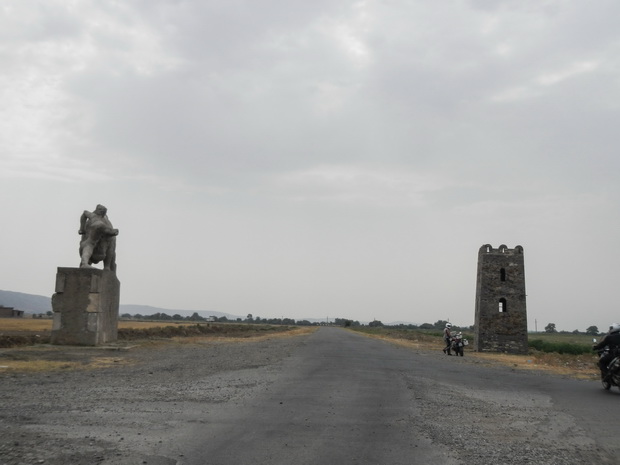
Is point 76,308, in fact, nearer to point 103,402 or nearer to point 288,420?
point 103,402

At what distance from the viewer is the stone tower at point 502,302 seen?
3550 cm

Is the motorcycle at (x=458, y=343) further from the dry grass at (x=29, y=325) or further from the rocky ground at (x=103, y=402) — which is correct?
the dry grass at (x=29, y=325)

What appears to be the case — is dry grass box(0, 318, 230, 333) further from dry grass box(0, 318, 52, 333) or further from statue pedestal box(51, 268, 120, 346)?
statue pedestal box(51, 268, 120, 346)

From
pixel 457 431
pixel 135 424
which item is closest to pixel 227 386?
pixel 135 424

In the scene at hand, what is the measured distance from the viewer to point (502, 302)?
35969mm

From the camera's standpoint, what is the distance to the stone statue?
20141 mm

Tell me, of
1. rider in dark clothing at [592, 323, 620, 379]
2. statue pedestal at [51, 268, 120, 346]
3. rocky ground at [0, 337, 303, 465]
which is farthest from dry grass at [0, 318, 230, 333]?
rider in dark clothing at [592, 323, 620, 379]

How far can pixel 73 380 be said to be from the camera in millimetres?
10602

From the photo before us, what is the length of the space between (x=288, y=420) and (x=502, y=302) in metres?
31.4

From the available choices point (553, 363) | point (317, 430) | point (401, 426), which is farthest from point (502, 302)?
point (317, 430)

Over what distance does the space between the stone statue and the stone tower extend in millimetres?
23806

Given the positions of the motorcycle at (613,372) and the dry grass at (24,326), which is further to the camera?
the dry grass at (24,326)

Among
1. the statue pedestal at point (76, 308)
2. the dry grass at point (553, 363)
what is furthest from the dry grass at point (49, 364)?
the dry grass at point (553, 363)

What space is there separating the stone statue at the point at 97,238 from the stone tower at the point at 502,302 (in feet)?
78.1
